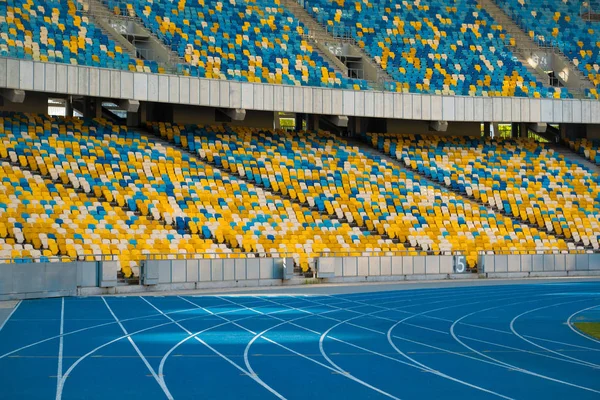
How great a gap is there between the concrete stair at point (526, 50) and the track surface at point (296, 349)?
75.8ft

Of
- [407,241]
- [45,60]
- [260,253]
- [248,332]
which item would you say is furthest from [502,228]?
[248,332]

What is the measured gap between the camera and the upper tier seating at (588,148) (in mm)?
44719

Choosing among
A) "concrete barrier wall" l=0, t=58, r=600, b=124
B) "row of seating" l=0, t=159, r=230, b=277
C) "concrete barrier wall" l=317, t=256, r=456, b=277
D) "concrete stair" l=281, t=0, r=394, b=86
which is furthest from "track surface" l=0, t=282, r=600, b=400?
"concrete stair" l=281, t=0, r=394, b=86

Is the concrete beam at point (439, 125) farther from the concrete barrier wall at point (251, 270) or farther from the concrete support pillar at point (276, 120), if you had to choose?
the concrete barrier wall at point (251, 270)

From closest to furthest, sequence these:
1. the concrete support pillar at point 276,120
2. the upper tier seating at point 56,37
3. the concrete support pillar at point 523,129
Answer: the upper tier seating at point 56,37
the concrete support pillar at point 276,120
the concrete support pillar at point 523,129

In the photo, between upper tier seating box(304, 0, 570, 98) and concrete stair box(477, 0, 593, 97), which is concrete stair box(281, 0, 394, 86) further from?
concrete stair box(477, 0, 593, 97)

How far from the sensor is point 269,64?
133ft

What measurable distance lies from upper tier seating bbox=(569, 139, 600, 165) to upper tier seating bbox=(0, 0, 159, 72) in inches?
794

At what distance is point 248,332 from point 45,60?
66.0ft

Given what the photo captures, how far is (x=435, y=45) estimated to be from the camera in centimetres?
4566

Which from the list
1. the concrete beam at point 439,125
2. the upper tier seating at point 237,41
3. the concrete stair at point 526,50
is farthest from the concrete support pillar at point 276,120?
the concrete stair at point 526,50

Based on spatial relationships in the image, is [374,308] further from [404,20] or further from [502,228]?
[404,20]

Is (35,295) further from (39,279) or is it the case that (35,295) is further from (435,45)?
(435,45)

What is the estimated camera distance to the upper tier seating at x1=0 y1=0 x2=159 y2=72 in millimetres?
34844
